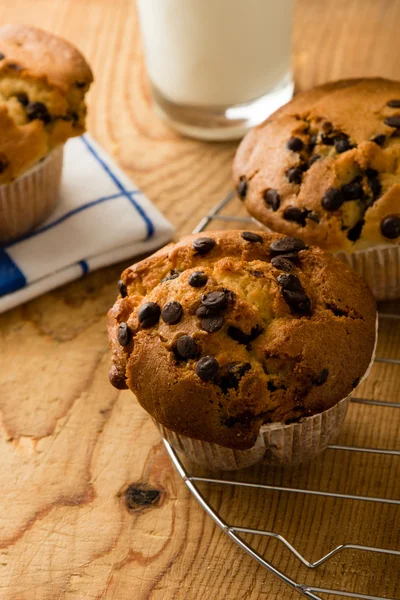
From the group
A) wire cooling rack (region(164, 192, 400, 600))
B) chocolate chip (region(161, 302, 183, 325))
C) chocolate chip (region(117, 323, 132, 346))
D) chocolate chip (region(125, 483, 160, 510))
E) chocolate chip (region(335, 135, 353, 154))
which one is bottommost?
chocolate chip (region(125, 483, 160, 510))


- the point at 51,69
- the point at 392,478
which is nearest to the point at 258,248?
the point at 392,478

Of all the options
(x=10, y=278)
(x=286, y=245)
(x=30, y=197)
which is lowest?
(x=10, y=278)

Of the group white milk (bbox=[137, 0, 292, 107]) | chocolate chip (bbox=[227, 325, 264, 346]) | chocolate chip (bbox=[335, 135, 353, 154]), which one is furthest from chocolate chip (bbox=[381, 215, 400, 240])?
white milk (bbox=[137, 0, 292, 107])

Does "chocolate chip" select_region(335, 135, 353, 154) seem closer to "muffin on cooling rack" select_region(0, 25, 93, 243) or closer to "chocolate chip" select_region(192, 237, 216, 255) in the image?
"chocolate chip" select_region(192, 237, 216, 255)

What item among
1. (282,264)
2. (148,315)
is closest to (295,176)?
(282,264)

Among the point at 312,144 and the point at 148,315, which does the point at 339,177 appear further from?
the point at 148,315
